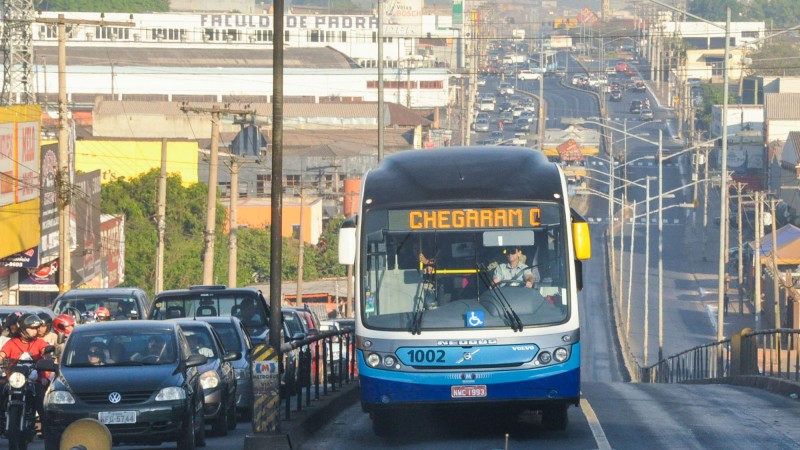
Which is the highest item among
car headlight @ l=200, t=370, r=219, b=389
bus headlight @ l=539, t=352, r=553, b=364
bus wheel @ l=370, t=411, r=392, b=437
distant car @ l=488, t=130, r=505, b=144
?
distant car @ l=488, t=130, r=505, b=144

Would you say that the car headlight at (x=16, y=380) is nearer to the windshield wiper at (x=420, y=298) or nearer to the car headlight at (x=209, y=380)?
the car headlight at (x=209, y=380)

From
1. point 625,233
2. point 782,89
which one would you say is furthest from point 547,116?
point 625,233

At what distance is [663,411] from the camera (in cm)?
1939

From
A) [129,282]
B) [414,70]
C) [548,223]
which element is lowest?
[129,282]

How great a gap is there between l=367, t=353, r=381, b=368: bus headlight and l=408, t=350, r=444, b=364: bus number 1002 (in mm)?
349

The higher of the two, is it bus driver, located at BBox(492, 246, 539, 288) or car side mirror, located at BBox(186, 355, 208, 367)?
bus driver, located at BBox(492, 246, 539, 288)

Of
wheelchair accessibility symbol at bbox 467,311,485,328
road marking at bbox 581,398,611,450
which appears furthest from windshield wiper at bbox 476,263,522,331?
road marking at bbox 581,398,611,450

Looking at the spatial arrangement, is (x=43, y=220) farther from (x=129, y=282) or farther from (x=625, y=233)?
(x=625, y=233)

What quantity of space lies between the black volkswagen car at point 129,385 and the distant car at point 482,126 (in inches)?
5038

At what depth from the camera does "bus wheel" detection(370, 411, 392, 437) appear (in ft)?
52.8

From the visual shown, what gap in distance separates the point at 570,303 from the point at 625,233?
79.0 metres

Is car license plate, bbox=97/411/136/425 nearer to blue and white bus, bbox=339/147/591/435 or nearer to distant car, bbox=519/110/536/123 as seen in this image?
blue and white bus, bbox=339/147/591/435

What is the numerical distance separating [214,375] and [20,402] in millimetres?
3040

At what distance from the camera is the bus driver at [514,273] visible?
1545 centimetres
